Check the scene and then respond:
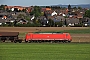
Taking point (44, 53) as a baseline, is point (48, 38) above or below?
below

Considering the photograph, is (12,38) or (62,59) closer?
(62,59)

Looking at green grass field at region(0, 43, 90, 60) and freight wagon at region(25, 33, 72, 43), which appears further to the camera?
freight wagon at region(25, 33, 72, 43)

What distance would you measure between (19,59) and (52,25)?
5238cm

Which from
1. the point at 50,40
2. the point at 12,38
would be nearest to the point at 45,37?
the point at 50,40

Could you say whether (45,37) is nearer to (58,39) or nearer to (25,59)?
(58,39)

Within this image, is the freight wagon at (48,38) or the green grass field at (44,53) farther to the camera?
the freight wagon at (48,38)

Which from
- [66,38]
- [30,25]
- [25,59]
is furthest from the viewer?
[30,25]

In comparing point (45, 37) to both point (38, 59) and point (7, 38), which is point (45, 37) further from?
point (38, 59)

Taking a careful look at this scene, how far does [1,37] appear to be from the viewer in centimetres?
3884

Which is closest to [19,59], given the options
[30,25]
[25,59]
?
[25,59]

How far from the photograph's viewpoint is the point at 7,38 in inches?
1524

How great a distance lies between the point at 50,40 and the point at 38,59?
2239 cm

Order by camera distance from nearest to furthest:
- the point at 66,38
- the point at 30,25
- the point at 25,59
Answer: the point at 25,59
the point at 66,38
the point at 30,25

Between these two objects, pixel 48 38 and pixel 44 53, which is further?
pixel 48 38
